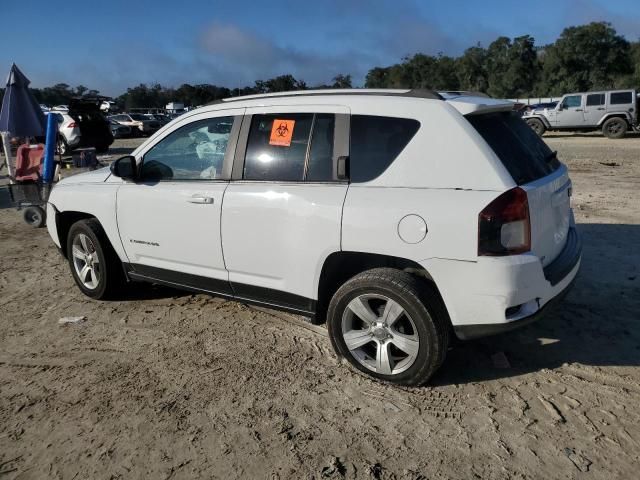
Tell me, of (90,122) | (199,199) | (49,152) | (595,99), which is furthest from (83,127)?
(595,99)

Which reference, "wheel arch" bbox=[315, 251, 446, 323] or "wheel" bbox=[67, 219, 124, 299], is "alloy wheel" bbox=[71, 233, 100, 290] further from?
"wheel arch" bbox=[315, 251, 446, 323]

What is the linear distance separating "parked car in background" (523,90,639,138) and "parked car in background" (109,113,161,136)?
72.7 feet

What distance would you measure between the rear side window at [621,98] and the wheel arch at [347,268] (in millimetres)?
21114

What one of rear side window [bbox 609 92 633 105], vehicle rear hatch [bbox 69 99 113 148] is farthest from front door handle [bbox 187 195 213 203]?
rear side window [bbox 609 92 633 105]

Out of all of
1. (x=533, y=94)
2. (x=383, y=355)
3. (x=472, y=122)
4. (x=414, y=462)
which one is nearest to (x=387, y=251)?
(x=383, y=355)

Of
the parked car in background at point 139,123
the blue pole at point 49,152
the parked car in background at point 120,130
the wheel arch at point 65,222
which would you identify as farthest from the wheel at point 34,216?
the parked car in background at point 139,123

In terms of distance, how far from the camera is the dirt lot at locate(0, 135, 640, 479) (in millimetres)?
2758

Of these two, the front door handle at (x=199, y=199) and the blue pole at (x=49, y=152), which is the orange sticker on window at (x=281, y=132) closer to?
the front door handle at (x=199, y=199)

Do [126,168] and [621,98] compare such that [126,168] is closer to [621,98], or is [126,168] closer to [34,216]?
[34,216]

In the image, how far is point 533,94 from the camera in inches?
2347

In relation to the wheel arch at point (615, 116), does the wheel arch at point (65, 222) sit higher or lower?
lower

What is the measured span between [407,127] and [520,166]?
2.36ft

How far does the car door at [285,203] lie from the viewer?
3465mm

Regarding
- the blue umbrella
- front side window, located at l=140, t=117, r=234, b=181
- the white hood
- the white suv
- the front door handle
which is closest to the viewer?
the white suv
